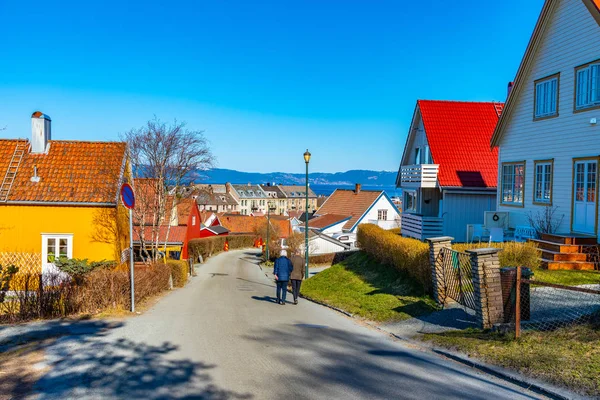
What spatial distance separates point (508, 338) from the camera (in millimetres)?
8383

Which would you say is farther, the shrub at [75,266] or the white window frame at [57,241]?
the white window frame at [57,241]

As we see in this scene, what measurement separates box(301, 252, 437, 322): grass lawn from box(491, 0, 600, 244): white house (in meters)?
5.91

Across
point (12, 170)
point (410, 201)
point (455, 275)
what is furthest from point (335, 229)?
point (455, 275)

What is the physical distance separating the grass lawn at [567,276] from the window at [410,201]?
12778 millimetres

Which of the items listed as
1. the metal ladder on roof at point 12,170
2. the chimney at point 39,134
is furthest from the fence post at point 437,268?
the chimney at point 39,134

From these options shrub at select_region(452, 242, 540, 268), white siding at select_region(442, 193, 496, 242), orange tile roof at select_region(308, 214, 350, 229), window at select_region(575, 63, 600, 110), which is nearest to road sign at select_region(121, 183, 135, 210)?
shrub at select_region(452, 242, 540, 268)

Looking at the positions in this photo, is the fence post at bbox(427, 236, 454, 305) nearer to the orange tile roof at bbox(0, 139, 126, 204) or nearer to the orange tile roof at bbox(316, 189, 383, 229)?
the orange tile roof at bbox(0, 139, 126, 204)

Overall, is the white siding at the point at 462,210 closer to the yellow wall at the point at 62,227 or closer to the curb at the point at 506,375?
the yellow wall at the point at 62,227

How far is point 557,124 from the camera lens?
17.1 meters

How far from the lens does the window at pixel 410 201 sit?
2659 centimetres

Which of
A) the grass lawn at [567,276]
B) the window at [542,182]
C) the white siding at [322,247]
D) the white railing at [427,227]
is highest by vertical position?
the window at [542,182]

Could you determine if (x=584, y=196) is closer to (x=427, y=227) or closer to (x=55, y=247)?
(x=427, y=227)

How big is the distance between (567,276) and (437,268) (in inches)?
146

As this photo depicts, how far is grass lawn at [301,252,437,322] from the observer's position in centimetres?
1218
